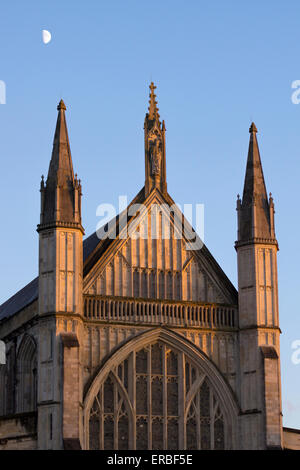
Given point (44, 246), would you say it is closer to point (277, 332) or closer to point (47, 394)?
point (47, 394)

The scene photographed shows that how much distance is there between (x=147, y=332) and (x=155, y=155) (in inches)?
344

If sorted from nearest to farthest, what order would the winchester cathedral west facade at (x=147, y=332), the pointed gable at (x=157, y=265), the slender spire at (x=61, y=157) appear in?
1. the winchester cathedral west facade at (x=147, y=332)
2. the slender spire at (x=61, y=157)
3. the pointed gable at (x=157, y=265)

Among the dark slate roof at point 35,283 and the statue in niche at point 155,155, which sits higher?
the statue in niche at point 155,155

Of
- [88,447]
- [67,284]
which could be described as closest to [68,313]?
[67,284]

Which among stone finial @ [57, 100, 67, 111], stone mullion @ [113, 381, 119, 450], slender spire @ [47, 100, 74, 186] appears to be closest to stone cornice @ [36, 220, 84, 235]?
slender spire @ [47, 100, 74, 186]

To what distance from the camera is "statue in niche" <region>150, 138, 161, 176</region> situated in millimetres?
72188

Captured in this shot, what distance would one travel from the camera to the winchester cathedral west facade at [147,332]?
66938 mm

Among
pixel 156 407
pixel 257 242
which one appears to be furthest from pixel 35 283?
pixel 257 242

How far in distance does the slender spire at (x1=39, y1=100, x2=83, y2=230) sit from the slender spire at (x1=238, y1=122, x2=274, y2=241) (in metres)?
8.13

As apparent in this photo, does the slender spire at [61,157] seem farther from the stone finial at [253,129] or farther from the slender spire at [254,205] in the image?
the stone finial at [253,129]

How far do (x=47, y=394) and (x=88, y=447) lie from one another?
3.02 metres

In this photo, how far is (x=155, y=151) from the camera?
7225cm

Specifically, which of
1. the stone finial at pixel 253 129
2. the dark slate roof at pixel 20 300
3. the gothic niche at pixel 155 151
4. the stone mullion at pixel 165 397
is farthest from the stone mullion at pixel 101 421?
the stone finial at pixel 253 129

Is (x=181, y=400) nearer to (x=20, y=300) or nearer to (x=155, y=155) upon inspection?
(x=155, y=155)
